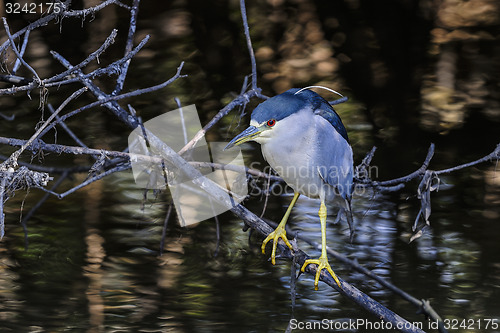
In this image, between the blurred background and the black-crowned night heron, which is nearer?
the black-crowned night heron

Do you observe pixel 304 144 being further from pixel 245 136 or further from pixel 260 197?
pixel 260 197

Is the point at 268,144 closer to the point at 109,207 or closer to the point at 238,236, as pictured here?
the point at 238,236

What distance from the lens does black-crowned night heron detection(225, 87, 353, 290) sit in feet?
9.06

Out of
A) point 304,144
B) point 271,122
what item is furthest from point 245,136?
point 304,144

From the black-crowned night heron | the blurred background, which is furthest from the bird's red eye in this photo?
the blurred background

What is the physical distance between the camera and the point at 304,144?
111 inches

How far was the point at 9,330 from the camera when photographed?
3.30 metres

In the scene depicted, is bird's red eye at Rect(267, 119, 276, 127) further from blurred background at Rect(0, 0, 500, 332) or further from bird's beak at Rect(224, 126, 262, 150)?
blurred background at Rect(0, 0, 500, 332)

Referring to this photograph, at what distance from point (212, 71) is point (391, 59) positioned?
1.79m

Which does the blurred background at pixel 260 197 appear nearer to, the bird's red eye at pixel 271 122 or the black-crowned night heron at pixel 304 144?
the black-crowned night heron at pixel 304 144

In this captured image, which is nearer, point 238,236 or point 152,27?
point 238,236

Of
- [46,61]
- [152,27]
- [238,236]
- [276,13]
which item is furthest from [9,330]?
[276,13]

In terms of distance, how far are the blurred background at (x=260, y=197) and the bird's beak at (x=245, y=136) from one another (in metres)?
0.76

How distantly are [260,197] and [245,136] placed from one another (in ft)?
5.79
